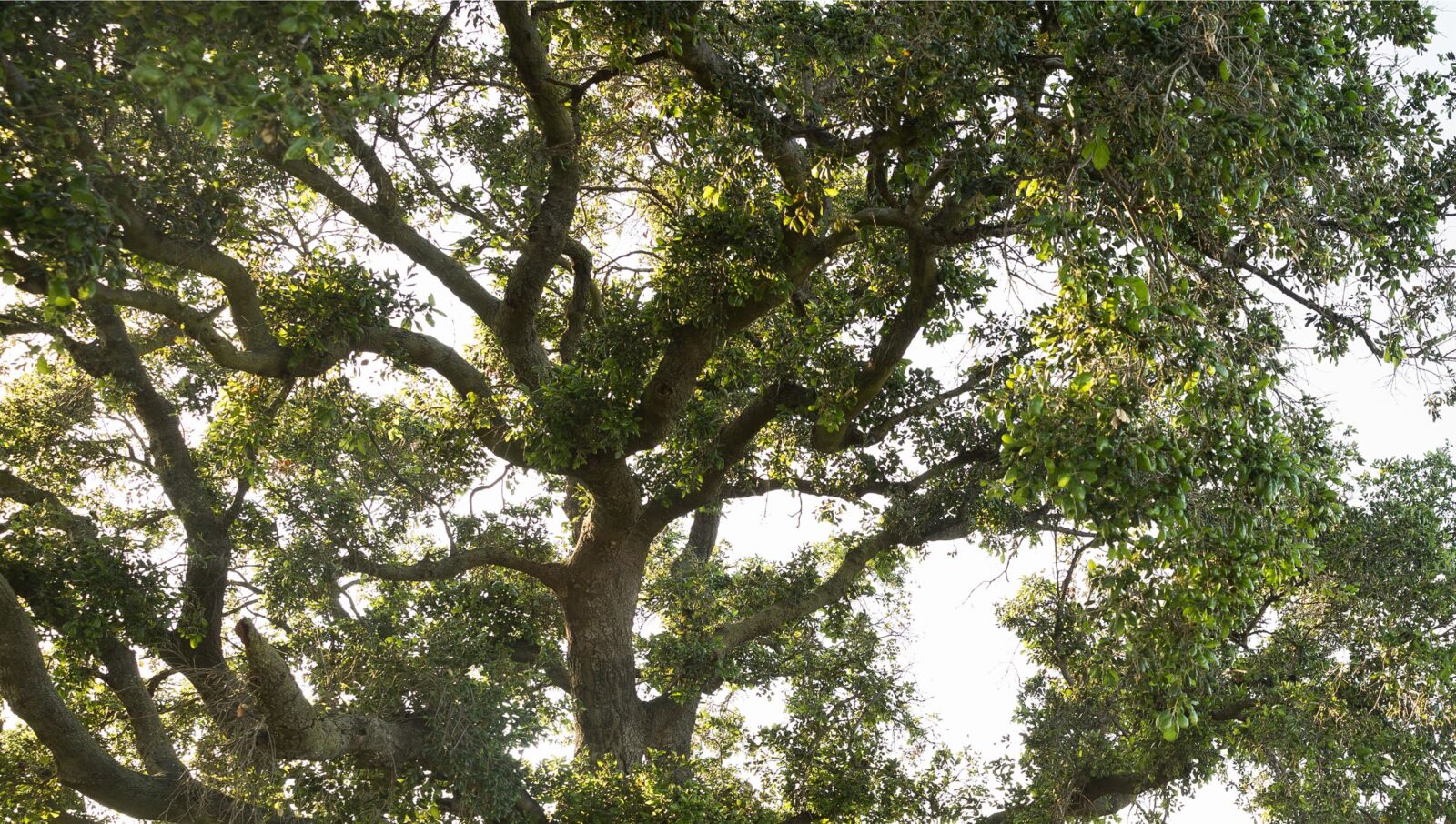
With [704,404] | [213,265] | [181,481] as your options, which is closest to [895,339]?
[704,404]

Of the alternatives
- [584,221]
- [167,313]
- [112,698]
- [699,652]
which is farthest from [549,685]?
[167,313]

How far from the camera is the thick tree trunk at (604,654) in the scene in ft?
29.3

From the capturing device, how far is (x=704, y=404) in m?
8.00

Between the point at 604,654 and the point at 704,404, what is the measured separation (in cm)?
244

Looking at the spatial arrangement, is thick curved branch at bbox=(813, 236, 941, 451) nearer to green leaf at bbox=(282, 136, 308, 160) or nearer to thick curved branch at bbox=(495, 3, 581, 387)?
thick curved branch at bbox=(495, 3, 581, 387)

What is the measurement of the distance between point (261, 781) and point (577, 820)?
80.3 inches

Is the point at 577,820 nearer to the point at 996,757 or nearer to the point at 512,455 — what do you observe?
the point at 512,455

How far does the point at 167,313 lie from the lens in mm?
6266

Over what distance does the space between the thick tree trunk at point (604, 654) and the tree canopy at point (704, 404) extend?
0.16 feet

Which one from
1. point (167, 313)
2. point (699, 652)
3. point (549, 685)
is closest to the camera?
point (167, 313)

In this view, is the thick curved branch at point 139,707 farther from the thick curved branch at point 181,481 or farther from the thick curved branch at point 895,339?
the thick curved branch at point 895,339

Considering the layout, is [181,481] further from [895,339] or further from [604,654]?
[895,339]

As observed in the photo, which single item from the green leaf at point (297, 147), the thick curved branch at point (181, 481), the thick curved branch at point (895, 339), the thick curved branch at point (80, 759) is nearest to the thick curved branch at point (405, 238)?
the thick curved branch at point (181, 481)

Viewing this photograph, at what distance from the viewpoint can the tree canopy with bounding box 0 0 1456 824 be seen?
420 cm
